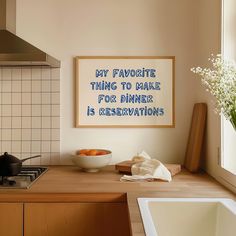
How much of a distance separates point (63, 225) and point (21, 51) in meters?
0.98

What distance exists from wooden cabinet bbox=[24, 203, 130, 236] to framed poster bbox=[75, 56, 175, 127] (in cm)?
77

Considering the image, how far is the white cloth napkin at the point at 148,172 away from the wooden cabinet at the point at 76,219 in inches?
11.1

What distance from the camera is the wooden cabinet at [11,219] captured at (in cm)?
152

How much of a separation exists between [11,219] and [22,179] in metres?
0.27

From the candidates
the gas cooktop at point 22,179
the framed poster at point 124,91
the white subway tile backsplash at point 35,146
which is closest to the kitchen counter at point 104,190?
the gas cooktop at point 22,179

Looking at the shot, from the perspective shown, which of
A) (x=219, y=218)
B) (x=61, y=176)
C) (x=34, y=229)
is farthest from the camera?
(x=61, y=176)

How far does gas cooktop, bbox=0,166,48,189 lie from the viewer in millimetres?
1609

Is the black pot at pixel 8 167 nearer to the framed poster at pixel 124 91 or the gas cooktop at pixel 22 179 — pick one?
the gas cooktop at pixel 22 179

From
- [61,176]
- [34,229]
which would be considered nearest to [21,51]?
[61,176]

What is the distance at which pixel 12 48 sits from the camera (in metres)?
1.84

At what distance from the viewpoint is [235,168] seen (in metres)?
1.72

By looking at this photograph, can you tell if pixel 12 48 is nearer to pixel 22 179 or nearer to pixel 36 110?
pixel 36 110

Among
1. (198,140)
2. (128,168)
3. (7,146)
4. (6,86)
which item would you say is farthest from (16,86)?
(198,140)

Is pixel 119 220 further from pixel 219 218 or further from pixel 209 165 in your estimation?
pixel 209 165
